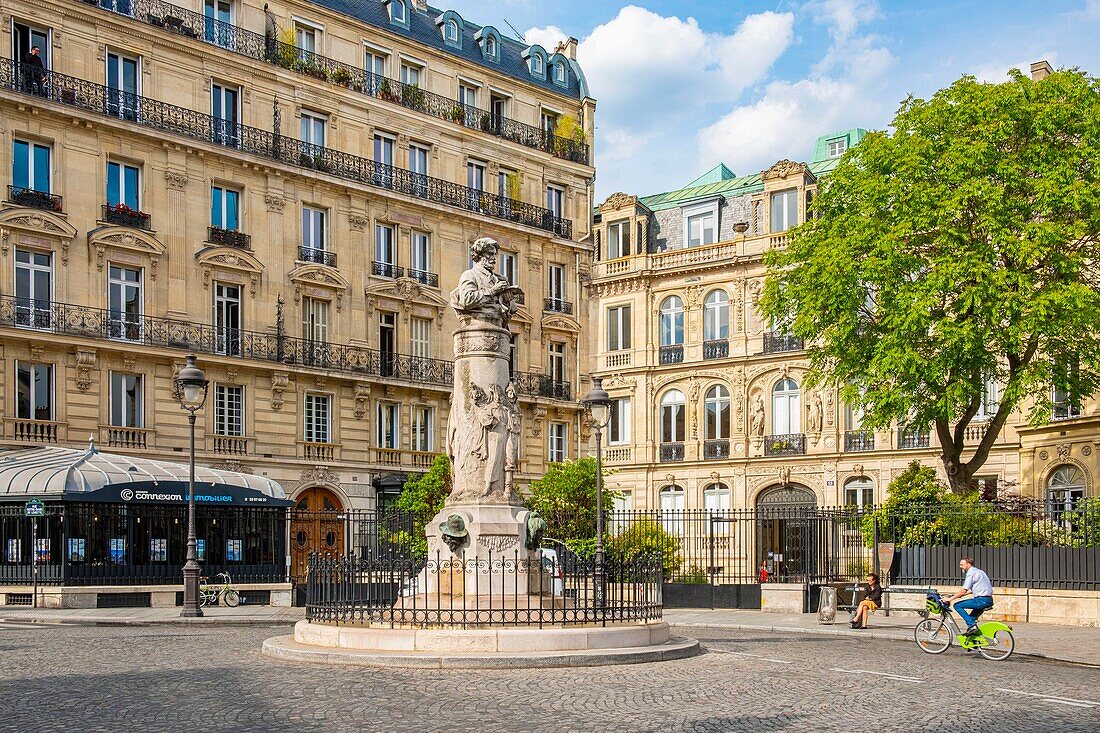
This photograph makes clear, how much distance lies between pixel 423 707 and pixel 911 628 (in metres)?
15.1

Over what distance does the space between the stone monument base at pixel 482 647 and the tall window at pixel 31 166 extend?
22541 mm

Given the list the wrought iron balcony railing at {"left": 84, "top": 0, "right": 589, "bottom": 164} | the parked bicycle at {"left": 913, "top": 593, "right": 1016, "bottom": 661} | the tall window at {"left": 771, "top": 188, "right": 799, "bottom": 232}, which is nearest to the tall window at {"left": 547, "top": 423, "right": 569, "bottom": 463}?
the wrought iron balcony railing at {"left": 84, "top": 0, "right": 589, "bottom": 164}

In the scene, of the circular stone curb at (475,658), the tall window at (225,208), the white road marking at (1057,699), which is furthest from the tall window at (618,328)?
the white road marking at (1057,699)

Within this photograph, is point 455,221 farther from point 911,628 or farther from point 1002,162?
point 911,628

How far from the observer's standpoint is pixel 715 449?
52438 millimetres

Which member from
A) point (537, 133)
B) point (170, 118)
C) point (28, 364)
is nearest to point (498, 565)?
point (28, 364)

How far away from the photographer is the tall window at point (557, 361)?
4934 centimetres

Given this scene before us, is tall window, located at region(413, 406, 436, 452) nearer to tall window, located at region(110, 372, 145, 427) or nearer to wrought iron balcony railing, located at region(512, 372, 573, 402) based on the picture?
wrought iron balcony railing, located at region(512, 372, 573, 402)

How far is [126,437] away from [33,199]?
6.68 metres

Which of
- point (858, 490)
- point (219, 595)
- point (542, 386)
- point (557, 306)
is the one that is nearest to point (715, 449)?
point (858, 490)

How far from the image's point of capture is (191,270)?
38781mm

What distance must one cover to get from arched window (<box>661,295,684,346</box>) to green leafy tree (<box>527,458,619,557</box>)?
747 inches

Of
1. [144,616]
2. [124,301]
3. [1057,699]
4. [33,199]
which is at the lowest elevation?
[144,616]

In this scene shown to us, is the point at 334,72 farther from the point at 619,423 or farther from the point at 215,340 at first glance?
the point at 619,423
